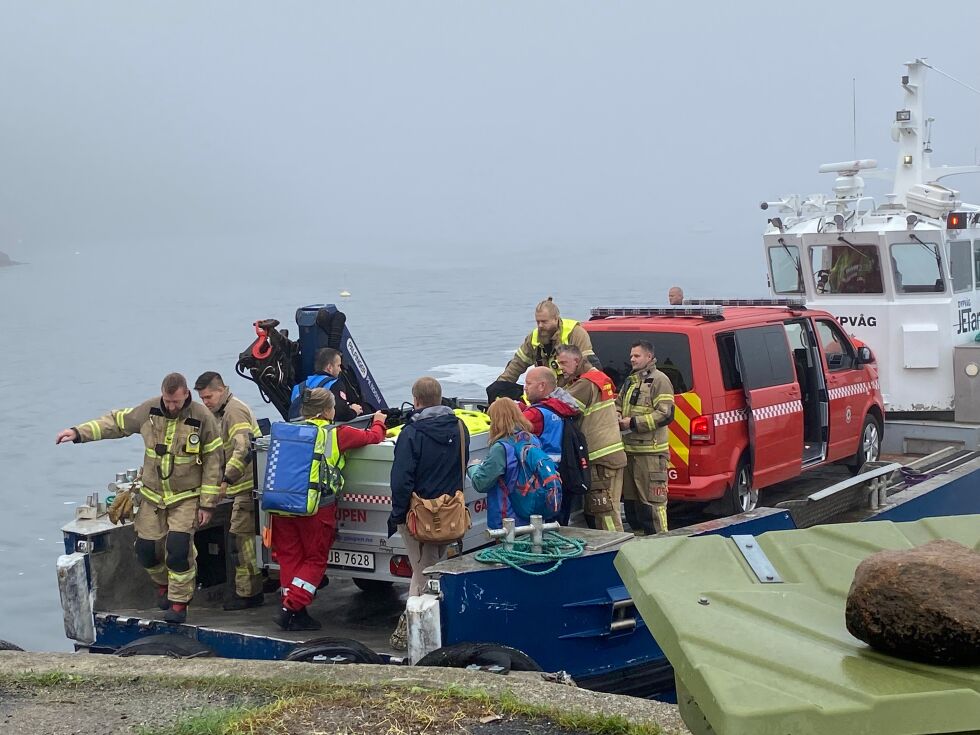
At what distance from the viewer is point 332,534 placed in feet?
22.8

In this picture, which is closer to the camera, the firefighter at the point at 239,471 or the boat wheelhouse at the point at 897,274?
the firefighter at the point at 239,471

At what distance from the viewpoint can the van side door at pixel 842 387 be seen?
9.50 metres

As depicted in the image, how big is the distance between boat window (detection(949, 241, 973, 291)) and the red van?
2142mm

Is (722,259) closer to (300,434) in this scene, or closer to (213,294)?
(213,294)

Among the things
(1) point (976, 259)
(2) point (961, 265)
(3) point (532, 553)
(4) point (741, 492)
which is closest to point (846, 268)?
(2) point (961, 265)

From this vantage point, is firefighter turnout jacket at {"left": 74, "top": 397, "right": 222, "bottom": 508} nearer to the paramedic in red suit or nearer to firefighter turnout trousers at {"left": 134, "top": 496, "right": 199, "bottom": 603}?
firefighter turnout trousers at {"left": 134, "top": 496, "right": 199, "bottom": 603}

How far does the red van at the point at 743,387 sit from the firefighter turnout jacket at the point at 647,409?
15.9 inches

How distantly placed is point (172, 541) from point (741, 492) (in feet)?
13.2

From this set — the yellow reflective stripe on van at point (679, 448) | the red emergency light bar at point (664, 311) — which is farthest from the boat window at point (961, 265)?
the yellow reflective stripe on van at point (679, 448)

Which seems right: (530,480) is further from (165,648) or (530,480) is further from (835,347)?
(835,347)

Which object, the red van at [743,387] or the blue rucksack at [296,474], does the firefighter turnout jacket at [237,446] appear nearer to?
the blue rucksack at [296,474]

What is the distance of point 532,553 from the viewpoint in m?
6.34

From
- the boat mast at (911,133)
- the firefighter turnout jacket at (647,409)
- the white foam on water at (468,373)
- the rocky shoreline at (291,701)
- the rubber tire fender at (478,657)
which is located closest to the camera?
the rocky shoreline at (291,701)

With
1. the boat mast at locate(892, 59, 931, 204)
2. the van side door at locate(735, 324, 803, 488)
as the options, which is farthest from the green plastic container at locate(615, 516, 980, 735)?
the boat mast at locate(892, 59, 931, 204)
